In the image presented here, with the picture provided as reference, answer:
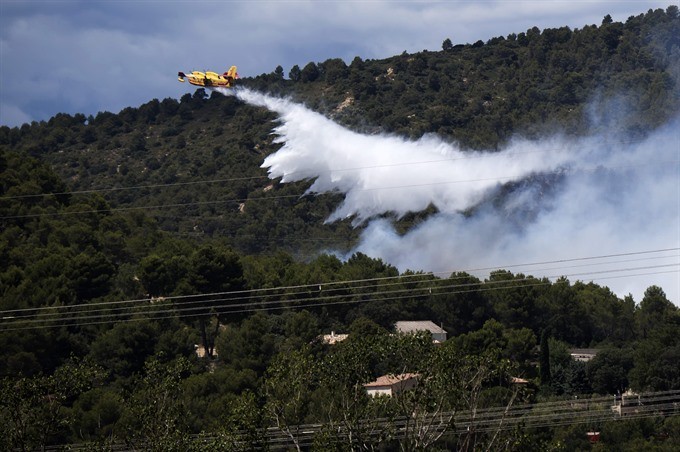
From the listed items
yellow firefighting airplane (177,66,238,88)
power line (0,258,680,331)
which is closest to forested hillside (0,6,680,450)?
power line (0,258,680,331)

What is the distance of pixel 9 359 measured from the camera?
55.0 metres

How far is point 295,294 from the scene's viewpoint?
7081 cm

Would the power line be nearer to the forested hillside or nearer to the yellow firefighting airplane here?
the forested hillside

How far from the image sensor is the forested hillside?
31.8 m

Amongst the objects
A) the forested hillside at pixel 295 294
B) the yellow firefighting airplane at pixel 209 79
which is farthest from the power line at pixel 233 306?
the yellow firefighting airplane at pixel 209 79

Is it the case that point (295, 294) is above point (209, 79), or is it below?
below

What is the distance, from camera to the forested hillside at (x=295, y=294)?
31.8m

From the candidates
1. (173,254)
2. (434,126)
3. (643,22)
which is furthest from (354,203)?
(643,22)

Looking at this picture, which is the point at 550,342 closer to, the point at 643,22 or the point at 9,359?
the point at 9,359

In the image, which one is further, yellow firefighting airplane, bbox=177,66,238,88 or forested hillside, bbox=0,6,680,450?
yellow firefighting airplane, bbox=177,66,238,88

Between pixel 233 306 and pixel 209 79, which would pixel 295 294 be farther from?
pixel 209 79

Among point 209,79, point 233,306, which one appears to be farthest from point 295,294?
point 209,79

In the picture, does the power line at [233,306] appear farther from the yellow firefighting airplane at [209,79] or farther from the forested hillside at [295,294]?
the yellow firefighting airplane at [209,79]

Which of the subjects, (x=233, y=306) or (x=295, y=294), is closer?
(x=233, y=306)
